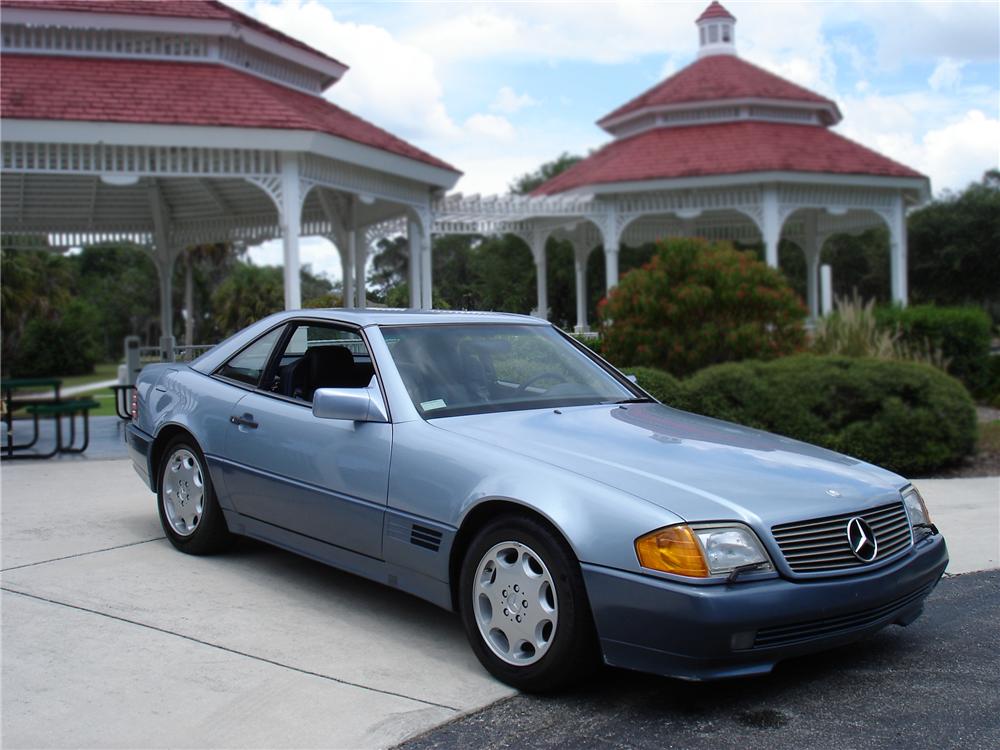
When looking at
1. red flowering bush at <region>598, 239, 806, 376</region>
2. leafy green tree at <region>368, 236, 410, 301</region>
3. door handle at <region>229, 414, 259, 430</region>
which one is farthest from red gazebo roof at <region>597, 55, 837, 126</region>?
door handle at <region>229, 414, 259, 430</region>

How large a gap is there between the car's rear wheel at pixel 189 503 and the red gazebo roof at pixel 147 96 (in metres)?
7.57

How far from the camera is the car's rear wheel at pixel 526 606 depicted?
389 cm

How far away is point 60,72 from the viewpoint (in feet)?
44.4

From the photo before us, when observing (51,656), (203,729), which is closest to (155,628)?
(51,656)

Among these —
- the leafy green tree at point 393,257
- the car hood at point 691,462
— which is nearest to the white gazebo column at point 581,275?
the leafy green tree at point 393,257

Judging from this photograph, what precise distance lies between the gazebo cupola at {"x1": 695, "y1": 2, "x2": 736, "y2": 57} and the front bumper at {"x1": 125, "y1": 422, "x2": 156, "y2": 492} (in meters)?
22.8

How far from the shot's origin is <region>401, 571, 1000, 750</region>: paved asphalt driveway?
12.0 ft

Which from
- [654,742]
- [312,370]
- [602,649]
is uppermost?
[312,370]

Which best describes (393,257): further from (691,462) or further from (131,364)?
(691,462)

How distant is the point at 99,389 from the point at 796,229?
21.0 meters

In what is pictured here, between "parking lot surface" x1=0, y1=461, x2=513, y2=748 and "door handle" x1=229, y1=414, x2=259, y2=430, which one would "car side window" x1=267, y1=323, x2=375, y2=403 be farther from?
"parking lot surface" x1=0, y1=461, x2=513, y2=748

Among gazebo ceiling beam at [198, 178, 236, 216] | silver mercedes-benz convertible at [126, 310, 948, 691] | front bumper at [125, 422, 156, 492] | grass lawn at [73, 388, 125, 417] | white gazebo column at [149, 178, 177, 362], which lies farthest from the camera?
grass lawn at [73, 388, 125, 417]

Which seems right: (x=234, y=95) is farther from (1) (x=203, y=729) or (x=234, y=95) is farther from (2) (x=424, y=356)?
(1) (x=203, y=729)

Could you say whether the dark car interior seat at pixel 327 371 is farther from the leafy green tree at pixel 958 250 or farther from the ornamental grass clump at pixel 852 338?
the leafy green tree at pixel 958 250
